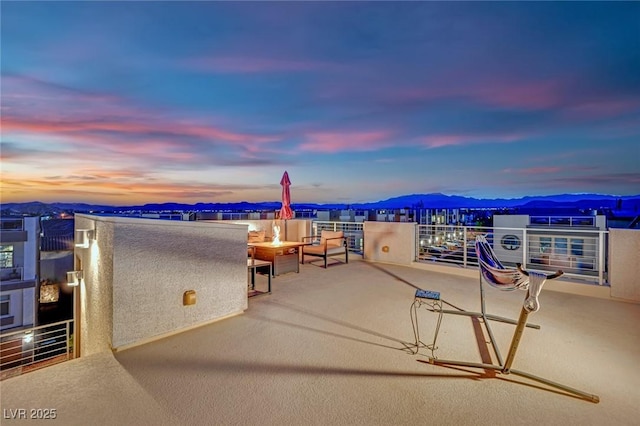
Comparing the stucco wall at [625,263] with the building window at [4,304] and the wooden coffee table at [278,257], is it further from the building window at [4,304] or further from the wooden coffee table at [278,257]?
the building window at [4,304]

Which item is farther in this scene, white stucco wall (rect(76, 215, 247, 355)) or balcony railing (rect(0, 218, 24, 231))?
balcony railing (rect(0, 218, 24, 231))

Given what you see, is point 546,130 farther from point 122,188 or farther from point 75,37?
point 122,188

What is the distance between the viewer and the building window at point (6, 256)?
933cm

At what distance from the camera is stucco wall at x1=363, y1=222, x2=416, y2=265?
264 inches

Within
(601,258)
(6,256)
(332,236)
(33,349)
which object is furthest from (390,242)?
(6,256)

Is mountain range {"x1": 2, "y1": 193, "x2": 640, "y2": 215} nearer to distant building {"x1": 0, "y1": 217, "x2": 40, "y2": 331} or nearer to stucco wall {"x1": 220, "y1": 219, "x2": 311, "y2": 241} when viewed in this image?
distant building {"x1": 0, "y1": 217, "x2": 40, "y2": 331}

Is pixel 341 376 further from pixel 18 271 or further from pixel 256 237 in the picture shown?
pixel 18 271

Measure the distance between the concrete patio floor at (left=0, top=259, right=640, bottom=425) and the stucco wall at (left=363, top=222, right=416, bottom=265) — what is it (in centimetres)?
318

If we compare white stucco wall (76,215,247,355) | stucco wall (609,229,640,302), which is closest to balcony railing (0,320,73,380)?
white stucco wall (76,215,247,355)

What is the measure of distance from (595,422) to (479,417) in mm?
699

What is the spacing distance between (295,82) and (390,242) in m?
4.95

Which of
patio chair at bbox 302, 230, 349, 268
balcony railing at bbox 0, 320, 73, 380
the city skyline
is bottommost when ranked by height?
balcony railing at bbox 0, 320, 73, 380

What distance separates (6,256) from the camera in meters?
9.42

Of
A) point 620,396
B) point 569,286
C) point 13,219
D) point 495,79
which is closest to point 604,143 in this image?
point 495,79
